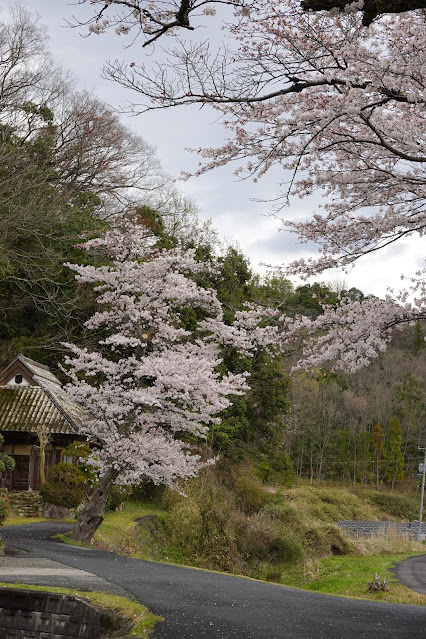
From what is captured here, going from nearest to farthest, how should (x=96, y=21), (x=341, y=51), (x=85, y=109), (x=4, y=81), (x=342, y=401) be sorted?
(x=96, y=21)
(x=341, y=51)
(x=4, y=81)
(x=85, y=109)
(x=342, y=401)

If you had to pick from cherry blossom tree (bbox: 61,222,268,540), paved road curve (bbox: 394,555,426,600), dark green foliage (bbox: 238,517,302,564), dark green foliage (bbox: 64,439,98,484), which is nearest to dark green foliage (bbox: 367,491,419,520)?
paved road curve (bbox: 394,555,426,600)

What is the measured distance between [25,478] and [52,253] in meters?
8.08

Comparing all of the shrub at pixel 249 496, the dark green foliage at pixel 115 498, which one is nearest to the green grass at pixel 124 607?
the dark green foliage at pixel 115 498

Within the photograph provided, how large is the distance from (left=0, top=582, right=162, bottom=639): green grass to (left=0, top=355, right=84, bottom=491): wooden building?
1271 cm

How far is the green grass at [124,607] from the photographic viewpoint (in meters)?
7.39

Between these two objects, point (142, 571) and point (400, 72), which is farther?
point (142, 571)

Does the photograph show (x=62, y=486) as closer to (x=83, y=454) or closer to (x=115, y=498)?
(x=83, y=454)

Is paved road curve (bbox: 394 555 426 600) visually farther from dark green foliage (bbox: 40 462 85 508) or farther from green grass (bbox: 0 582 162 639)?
dark green foliage (bbox: 40 462 85 508)

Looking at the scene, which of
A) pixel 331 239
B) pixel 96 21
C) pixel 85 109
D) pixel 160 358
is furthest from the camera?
pixel 85 109

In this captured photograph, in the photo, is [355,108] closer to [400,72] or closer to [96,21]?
[400,72]

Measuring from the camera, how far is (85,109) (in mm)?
27828

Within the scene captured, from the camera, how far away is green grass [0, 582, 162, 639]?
291 inches

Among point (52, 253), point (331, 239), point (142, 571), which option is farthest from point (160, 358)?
point (52, 253)

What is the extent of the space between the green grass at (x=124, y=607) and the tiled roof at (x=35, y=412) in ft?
41.8
